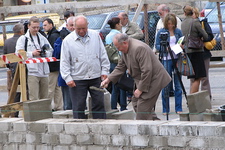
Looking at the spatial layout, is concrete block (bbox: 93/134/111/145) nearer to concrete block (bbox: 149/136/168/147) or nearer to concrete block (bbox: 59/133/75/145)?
concrete block (bbox: 59/133/75/145)

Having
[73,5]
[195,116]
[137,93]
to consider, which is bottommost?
[195,116]

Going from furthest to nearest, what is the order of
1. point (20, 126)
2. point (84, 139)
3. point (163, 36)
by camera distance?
1. point (163, 36)
2. point (20, 126)
3. point (84, 139)

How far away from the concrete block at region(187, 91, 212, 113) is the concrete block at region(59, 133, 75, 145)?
1.69 metres

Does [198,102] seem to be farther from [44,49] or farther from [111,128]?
[44,49]

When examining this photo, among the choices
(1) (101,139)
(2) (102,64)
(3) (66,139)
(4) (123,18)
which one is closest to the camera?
(1) (101,139)

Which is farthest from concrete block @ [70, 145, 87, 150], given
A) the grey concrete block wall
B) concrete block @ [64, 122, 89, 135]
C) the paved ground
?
the paved ground

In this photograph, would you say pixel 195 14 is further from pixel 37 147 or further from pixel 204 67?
pixel 37 147

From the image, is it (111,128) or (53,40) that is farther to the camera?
(53,40)

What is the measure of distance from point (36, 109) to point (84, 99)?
0.74 m

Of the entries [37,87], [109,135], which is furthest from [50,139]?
[37,87]

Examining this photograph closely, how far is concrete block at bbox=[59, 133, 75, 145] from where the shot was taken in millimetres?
9273

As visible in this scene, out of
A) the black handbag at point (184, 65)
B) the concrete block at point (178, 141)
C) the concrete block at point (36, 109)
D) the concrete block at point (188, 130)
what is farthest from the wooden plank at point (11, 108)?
the concrete block at point (188, 130)

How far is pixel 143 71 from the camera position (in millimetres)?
9062

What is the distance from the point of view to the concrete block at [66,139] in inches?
365
